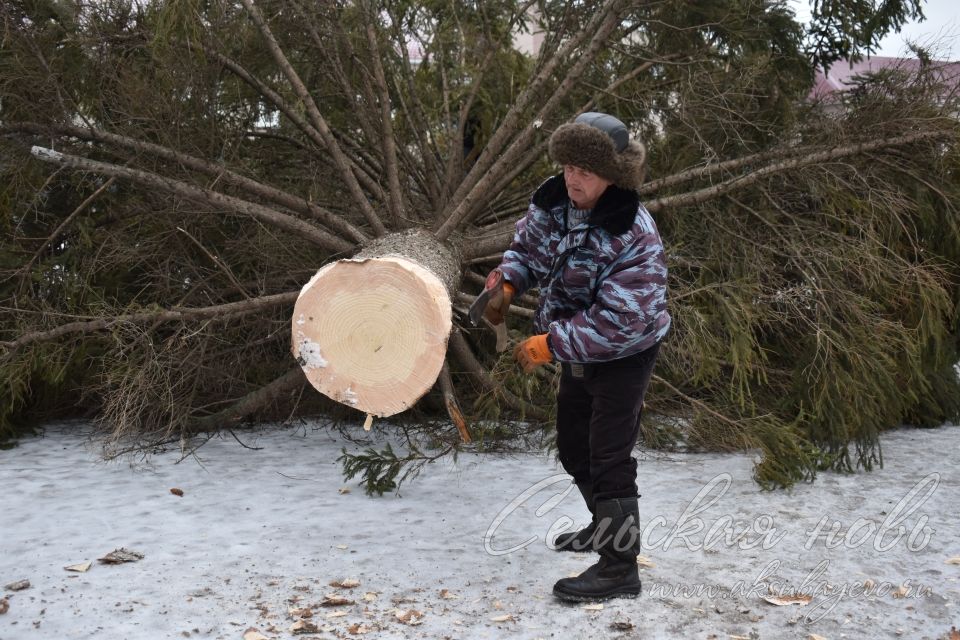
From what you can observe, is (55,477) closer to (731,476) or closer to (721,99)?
(731,476)

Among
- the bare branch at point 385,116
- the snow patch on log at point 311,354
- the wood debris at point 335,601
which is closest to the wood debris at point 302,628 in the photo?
the wood debris at point 335,601

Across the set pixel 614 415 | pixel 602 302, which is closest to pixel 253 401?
pixel 614 415

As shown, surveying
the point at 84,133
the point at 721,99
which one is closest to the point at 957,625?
the point at 721,99

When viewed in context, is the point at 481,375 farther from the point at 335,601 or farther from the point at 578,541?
the point at 335,601

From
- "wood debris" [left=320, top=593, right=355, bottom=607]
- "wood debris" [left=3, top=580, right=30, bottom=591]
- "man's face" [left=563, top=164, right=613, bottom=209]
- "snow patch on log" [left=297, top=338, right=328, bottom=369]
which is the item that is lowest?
"wood debris" [left=320, top=593, right=355, bottom=607]

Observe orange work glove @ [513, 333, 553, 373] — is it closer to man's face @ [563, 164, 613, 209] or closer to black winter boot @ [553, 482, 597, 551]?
man's face @ [563, 164, 613, 209]

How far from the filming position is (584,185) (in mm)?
3102

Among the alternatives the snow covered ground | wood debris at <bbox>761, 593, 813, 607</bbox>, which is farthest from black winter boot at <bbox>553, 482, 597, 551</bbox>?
wood debris at <bbox>761, 593, 813, 607</bbox>

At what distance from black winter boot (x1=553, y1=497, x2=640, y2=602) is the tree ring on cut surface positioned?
881mm

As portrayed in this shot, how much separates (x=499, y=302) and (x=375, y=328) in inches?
20.7

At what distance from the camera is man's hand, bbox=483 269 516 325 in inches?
132

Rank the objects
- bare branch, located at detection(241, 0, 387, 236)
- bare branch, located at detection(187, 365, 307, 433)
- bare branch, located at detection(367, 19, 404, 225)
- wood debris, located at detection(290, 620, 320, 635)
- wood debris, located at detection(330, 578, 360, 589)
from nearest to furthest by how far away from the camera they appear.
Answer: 1. wood debris, located at detection(290, 620, 320, 635)
2. wood debris, located at detection(330, 578, 360, 589)
3. bare branch, located at detection(241, 0, 387, 236)
4. bare branch, located at detection(187, 365, 307, 433)
5. bare branch, located at detection(367, 19, 404, 225)

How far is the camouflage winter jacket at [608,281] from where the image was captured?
2979 millimetres

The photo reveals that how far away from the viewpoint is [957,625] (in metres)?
2.91
